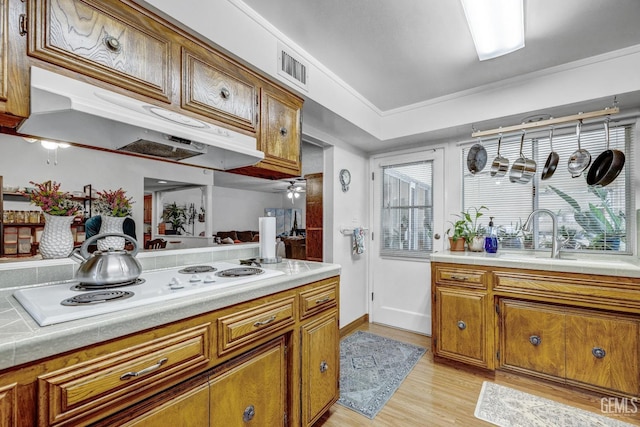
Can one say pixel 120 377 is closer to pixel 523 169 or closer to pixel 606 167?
pixel 523 169

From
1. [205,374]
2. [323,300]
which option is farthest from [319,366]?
[205,374]

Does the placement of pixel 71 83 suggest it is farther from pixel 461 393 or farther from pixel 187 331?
pixel 461 393

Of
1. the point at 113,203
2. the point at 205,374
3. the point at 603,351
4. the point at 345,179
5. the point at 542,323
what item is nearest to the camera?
the point at 205,374

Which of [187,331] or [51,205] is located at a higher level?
[51,205]

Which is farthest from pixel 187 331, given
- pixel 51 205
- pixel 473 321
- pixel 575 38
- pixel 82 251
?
pixel 575 38

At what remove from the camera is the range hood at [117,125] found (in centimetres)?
105

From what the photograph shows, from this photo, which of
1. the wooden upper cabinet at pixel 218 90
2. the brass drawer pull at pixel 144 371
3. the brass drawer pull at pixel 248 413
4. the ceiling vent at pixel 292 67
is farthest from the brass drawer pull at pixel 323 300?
the ceiling vent at pixel 292 67

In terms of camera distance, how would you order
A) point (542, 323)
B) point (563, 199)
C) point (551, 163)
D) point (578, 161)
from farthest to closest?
point (563, 199), point (551, 163), point (578, 161), point (542, 323)

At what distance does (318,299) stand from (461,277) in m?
1.37

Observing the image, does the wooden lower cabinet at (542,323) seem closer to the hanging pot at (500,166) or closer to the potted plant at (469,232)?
the potted plant at (469,232)

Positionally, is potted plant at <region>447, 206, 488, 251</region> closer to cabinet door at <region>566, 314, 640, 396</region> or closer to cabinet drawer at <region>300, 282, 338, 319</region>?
cabinet door at <region>566, 314, 640, 396</region>

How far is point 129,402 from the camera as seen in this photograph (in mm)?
931

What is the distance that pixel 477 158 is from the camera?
2.81 m

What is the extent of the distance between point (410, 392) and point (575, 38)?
2.64m
